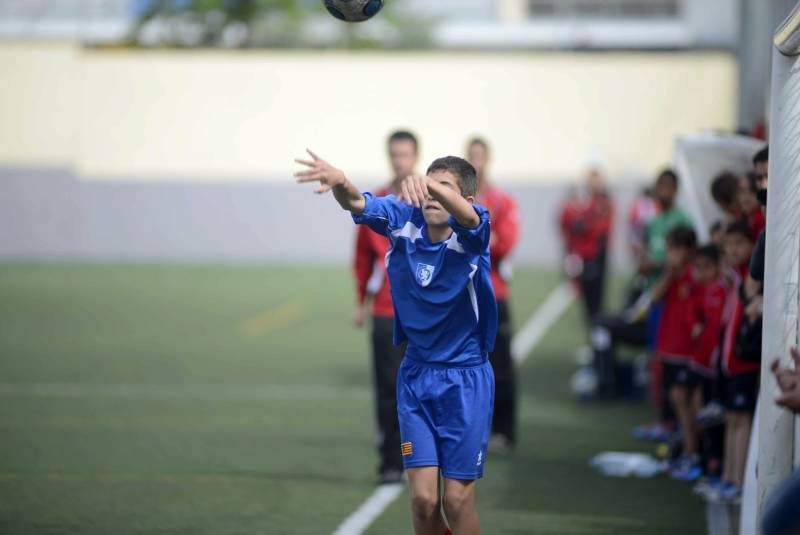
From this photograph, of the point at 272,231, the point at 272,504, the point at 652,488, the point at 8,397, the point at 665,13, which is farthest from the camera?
the point at 665,13

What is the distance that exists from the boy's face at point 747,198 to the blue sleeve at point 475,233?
9.71ft

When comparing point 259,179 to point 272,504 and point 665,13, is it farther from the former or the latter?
point 272,504

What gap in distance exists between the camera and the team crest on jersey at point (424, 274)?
6.02 m

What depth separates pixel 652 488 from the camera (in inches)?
354

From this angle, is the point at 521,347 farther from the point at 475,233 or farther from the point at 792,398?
the point at 792,398

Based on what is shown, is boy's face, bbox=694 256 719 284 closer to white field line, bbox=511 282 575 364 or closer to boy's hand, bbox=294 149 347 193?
boy's hand, bbox=294 149 347 193

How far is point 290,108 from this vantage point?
30875mm

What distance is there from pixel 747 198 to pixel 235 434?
4626 millimetres

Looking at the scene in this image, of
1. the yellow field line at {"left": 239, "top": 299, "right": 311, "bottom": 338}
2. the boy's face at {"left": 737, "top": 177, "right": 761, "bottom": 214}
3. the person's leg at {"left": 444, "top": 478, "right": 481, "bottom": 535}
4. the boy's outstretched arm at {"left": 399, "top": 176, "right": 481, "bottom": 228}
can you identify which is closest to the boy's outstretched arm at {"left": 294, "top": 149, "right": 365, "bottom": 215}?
the boy's outstretched arm at {"left": 399, "top": 176, "right": 481, "bottom": 228}

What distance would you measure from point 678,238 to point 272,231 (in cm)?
2150

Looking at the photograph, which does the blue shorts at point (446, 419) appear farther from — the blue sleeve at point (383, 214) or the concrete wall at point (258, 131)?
the concrete wall at point (258, 131)

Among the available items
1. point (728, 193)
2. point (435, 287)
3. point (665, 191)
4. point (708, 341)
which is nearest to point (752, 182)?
point (728, 193)

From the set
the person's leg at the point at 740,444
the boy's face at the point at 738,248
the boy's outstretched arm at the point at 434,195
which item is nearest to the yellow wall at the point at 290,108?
the person's leg at the point at 740,444

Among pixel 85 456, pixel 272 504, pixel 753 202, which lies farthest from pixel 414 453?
pixel 85 456
